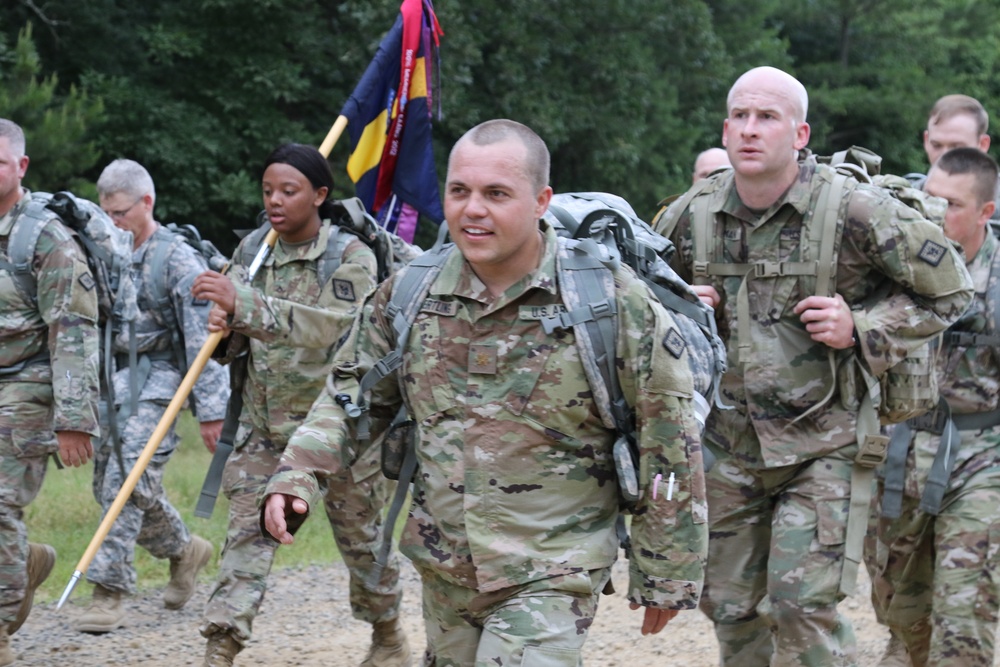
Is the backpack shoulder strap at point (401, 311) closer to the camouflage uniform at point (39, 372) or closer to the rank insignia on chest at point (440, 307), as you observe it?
the rank insignia on chest at point (440, 307)

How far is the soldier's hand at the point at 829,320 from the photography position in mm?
5418

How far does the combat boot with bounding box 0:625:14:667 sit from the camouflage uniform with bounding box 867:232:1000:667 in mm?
4141

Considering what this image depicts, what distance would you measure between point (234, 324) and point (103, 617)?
266 centimetres

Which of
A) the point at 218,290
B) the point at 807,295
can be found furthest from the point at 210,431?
the point at 807,295

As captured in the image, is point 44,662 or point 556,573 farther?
point 44,662

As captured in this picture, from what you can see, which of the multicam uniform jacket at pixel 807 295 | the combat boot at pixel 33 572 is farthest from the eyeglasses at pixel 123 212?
the multicam uniform jacket at pixel 807 295

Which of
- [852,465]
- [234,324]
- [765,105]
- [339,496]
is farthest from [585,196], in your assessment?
[339,496]

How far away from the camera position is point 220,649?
6.65 m

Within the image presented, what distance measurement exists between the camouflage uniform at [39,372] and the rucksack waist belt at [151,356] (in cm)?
145

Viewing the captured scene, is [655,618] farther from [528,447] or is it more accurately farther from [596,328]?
[596,328]

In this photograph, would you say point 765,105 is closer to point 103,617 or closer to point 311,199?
point 311,199

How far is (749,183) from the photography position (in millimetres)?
5707

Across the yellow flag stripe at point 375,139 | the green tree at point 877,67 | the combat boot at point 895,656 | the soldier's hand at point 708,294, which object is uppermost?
the green tree at point 877,67

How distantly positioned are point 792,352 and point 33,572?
4.07 metres
